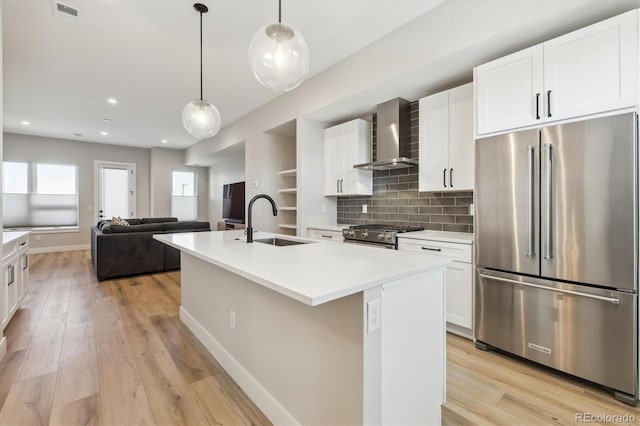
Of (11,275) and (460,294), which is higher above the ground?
→ (11,275)

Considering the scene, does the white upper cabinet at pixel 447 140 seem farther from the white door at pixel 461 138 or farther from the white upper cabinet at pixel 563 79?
the white upper cabinet at pixel 563 79

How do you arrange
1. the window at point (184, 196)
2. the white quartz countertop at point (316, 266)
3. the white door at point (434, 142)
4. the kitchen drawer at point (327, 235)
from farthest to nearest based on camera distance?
1. the window at point (184, 196)
2. the kitchen drawer at point (327, 235)
3. the white door at point (434, 142)
4. the white quartz countertop at point (316, 266)

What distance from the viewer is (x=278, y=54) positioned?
67.9 inches

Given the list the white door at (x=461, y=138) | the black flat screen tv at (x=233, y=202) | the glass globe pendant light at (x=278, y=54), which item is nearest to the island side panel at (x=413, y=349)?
the glass globe pendant light at (x=278, y=54)

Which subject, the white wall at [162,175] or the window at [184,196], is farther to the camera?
the window at [184,196]

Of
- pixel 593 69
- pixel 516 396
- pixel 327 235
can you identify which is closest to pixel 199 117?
pixel 327 235

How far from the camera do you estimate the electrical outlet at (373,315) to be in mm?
1105

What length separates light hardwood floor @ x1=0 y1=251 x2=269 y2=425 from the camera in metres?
1.62

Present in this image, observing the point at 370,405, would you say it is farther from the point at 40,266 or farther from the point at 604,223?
the point at 40,266

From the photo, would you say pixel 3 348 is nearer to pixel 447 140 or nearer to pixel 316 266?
pixel 316 266

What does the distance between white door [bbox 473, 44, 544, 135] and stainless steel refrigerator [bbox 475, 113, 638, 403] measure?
0.12 m

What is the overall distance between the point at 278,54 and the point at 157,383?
221 centimetres

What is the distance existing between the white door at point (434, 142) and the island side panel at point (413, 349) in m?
1.70

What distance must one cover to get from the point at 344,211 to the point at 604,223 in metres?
3.00
